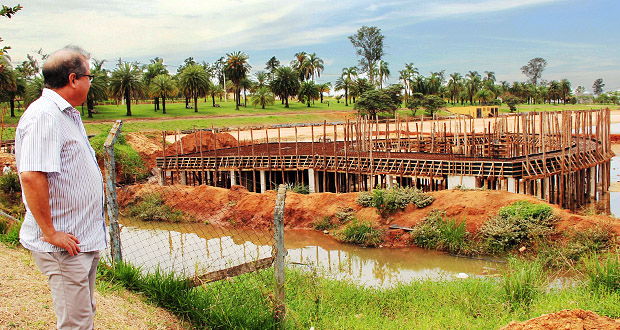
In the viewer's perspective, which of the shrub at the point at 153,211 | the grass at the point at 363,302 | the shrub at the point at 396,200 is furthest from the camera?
the shrub at the point at 153,211

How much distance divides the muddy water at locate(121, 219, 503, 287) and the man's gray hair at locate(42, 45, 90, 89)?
7.27 metres

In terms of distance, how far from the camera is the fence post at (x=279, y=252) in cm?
483

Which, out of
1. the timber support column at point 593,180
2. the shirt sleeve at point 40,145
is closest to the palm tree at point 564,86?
the timber support column at point 593,180

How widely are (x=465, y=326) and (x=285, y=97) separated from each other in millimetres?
71213

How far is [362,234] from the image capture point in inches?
594

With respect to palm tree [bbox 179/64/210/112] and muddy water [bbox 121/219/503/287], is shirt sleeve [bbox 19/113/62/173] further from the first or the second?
palm tree [bbox 179/64/210/112]

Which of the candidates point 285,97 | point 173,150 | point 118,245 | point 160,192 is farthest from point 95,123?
point 118,245

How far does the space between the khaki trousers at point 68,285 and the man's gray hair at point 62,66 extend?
3.86 feet

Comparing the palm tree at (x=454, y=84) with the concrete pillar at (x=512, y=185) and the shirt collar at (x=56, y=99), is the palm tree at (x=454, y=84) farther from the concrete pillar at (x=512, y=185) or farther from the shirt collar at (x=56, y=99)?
the shirt collar at (x=56, y=99)

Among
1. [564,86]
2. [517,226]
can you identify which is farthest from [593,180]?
[564,86]

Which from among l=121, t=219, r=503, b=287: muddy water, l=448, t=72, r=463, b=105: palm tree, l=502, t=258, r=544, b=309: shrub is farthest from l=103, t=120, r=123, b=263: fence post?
l=448, t=72, r=463, b=105: palm tree

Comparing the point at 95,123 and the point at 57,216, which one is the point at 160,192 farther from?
the point at 95,123

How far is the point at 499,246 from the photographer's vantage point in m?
13.2

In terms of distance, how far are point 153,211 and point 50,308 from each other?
15122 mm
